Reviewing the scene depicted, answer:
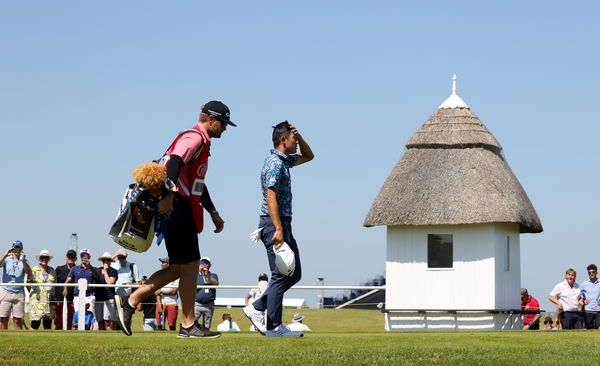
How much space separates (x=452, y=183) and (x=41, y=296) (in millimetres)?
13175

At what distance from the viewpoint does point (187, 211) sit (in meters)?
9.26

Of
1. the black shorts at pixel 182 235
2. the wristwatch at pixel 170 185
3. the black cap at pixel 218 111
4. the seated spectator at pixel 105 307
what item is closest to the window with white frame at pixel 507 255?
the seated spectator at pixel 105 307

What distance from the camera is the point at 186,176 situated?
924cm

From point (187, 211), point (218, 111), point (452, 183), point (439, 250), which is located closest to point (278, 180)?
point (218, 111)

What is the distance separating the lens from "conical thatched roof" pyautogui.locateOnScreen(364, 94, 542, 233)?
1101 inches

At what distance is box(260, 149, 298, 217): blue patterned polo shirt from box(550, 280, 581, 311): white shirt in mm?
12675

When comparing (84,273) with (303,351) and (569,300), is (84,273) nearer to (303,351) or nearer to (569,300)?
(569,300)

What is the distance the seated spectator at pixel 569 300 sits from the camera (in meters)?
21.4

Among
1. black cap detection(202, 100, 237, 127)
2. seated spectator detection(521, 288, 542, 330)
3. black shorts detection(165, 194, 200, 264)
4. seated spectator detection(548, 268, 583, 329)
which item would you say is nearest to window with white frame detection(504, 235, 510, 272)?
seated spectator detection(521, 288, 542, 330)

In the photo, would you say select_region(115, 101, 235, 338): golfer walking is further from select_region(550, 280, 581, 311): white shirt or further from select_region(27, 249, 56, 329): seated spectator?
select_region(550, 280, 581, 311): white shirt

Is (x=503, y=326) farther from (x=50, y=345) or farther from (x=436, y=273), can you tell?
(x=50, y=345)

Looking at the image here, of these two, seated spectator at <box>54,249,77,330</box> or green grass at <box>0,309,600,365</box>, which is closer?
green grass at <box>0,309,600,365</box>

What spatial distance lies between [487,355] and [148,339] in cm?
324

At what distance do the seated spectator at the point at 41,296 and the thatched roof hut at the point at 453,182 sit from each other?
35.6ft
